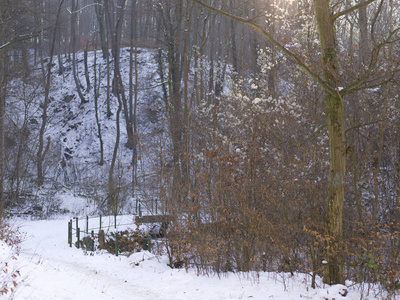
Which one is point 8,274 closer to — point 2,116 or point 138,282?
point 138,282

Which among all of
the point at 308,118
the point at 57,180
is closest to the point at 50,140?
the point at 57,180

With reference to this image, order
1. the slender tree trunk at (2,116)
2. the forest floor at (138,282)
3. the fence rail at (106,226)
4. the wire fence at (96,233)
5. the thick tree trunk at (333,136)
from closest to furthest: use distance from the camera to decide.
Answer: the thick tree trunk at (333,136) < the forest floor at (138,282) < the fence rail at (106,226) < the wire fence at (96,233) < the slender tree trunk at (2,116)

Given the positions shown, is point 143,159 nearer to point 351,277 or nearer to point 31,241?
point 31,241

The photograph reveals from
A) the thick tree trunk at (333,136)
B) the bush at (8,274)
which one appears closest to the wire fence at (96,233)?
the bush at (8,274)

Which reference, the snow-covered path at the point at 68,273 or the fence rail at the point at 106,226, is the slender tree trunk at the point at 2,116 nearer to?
the snow-covered path at the point at 68,273

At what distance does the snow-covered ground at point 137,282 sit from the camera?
7559 mm

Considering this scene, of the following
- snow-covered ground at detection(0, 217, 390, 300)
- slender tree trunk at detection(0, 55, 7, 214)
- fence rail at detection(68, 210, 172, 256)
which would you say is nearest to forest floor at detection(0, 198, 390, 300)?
snow-covered ground at detection(0, 217, 390, 300)

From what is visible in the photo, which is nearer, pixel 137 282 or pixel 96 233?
pixel 137 282

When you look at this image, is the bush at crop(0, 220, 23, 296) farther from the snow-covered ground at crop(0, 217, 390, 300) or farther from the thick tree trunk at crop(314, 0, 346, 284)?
the thick tree trunk at crop(314, 0, 346, 284)

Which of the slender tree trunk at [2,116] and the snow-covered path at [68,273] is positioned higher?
the slender tree trunk at [2,116]

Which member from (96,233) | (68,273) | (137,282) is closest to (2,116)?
(96,233)

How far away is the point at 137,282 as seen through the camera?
10922mm

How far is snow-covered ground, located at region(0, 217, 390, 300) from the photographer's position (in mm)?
7559

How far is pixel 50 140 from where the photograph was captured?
1219 inches
